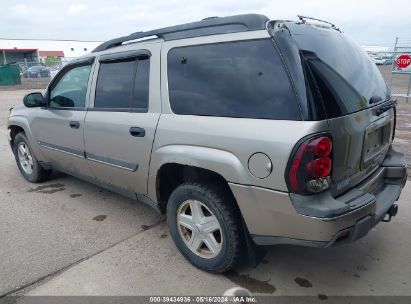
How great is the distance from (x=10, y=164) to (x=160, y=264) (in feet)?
14.6

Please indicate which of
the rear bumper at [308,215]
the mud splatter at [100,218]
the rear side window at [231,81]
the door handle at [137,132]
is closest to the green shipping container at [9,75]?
the mud splatter at [100,218]

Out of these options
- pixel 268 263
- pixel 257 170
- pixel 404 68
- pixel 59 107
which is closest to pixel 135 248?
pixel 268 263

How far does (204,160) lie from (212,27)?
39.2 inches

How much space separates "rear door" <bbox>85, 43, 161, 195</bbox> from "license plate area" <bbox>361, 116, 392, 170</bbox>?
1.62 metres

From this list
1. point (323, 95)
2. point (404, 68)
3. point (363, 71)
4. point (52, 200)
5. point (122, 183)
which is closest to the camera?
point (323, 95)

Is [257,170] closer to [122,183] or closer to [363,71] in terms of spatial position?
[363,71]

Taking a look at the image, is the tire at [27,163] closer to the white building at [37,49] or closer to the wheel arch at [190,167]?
the wheel arch at [190,167]

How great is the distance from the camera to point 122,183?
3.62 m

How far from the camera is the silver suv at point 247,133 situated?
229 cm

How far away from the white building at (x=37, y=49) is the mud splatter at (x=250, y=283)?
65.1 meters

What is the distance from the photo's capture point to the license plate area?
2.67 m

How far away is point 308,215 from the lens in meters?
2.26

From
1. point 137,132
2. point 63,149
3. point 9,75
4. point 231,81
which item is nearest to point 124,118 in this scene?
point 137,132

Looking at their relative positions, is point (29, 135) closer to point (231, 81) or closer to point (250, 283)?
point (231, 81)
